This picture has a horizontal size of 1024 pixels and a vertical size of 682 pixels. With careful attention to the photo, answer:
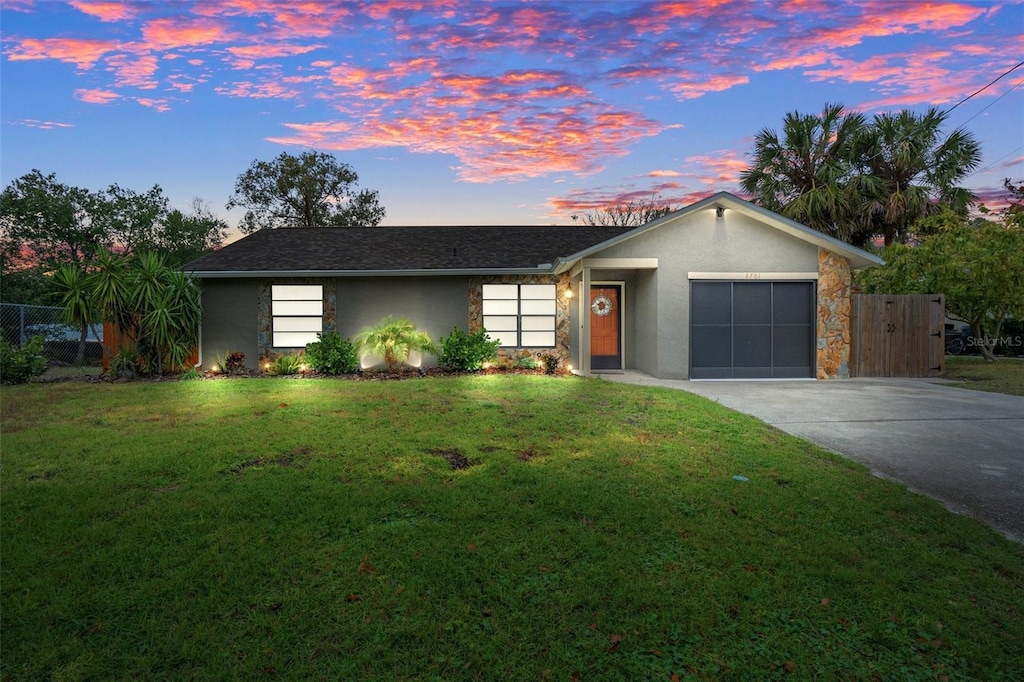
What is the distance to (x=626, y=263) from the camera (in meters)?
13.1

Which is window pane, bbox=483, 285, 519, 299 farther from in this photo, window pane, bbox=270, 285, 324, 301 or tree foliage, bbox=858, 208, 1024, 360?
tree foliage, bbox=858, 208, 1024, 360

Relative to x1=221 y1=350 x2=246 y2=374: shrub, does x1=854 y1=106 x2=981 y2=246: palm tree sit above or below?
above

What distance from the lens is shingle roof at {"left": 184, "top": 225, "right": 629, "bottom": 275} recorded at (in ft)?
46.8

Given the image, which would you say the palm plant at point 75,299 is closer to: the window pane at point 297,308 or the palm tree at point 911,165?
the window pane at point 297,308

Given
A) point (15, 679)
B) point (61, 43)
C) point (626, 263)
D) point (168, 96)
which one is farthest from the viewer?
point (168, 96)

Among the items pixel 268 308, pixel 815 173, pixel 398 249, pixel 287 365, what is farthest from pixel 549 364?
pixel 815 173

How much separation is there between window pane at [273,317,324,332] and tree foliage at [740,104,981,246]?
59.2ft

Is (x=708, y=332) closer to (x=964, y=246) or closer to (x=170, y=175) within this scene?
(x=964, y=246)

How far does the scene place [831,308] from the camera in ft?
44.0

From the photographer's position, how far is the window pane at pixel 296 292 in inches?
569

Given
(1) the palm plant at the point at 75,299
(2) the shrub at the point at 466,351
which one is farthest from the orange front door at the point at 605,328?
(1) the palm plant at the point at 75,299

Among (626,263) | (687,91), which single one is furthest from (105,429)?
(687,91)

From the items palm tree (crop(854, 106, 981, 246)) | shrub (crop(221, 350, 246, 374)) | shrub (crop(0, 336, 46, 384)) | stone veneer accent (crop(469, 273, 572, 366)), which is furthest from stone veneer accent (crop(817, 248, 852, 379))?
shrub (crop(0, 336, 46, 384))

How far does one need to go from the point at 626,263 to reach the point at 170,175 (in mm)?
17879
